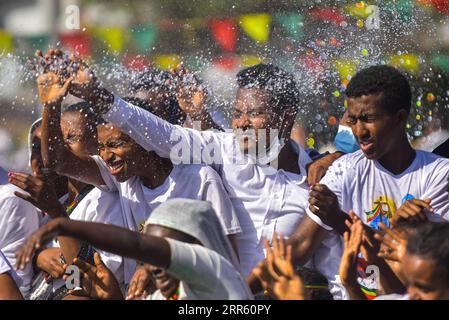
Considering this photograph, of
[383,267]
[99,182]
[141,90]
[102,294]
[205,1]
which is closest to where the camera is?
[383,267]

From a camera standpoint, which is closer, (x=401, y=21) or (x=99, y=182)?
(x=99, y=182)

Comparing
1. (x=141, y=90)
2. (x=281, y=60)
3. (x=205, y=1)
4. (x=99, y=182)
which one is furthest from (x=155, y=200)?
(x=205, y=1)

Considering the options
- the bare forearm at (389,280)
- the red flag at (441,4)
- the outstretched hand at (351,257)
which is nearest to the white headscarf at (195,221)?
the outstretched hand at (351,257)

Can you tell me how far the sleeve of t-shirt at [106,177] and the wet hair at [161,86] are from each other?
1.65 feet

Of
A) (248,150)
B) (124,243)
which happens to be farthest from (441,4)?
(124,243)

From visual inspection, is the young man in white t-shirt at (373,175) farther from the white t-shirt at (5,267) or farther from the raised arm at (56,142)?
the white t-shirt at (5,267)

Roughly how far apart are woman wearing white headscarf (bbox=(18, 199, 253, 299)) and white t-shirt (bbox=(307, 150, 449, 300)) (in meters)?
1.02

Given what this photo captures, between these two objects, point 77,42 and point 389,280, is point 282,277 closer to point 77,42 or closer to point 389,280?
point 389,280

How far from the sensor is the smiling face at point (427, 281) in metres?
3.30

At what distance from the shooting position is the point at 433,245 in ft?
11.0

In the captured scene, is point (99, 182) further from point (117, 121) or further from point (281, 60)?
point (281, 60)

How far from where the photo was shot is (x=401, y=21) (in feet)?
16.9
